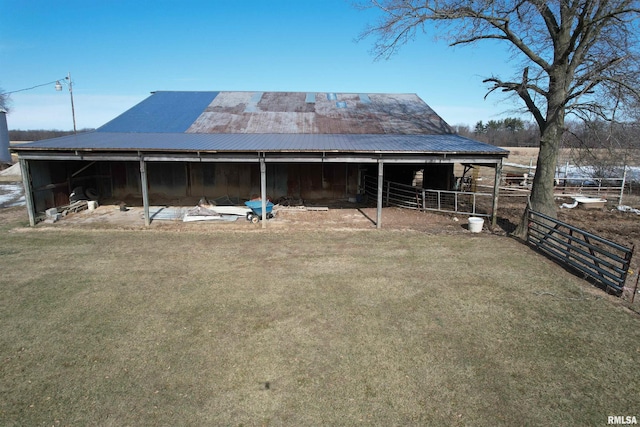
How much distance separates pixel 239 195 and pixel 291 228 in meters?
4.99

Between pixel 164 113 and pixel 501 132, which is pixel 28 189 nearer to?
pixel 164 113

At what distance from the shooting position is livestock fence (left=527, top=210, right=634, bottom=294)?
7014 millimetres

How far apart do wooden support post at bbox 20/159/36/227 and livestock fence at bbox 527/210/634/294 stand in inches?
625

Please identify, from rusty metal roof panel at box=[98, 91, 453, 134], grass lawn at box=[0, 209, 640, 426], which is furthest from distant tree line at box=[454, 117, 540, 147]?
grass lawn at box=[0, 209, 640, 426]

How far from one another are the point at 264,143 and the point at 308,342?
9.06m

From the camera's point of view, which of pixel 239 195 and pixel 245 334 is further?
pixel 239 195

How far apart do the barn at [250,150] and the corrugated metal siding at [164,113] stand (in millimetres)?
49

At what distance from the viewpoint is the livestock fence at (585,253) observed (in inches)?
276

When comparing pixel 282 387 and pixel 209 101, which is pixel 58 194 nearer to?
pixel 209 101

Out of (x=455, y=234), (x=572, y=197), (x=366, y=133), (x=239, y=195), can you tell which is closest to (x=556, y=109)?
(x=455, y=234)

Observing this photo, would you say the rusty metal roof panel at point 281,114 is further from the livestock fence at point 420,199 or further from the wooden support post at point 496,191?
the wooden support post at point 496,191

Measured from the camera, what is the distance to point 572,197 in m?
16.5

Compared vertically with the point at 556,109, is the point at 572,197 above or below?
below

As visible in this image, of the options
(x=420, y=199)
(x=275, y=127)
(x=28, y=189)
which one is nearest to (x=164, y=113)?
(x=275, y=127)
